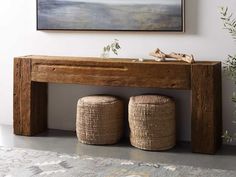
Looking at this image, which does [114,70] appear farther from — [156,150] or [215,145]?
[215,145]

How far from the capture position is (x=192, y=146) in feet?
11.7

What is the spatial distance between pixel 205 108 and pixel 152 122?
0.48 meters

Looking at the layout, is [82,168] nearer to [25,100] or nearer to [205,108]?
[205,108]

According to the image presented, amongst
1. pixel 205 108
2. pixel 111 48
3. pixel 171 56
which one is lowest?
pixel 205 108

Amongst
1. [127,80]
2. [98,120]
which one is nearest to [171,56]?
[127,80]

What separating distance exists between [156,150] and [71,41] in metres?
1.49

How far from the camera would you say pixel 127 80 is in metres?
3.67

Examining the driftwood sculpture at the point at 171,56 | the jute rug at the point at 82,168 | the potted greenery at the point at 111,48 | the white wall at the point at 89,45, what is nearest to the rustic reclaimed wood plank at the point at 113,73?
the driftwood sculpture at the point at 171,56

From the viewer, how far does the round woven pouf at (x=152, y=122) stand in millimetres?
3561

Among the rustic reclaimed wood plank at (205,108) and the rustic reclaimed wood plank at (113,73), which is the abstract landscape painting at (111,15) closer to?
the rustic reclaimed wood plank at (113,73)

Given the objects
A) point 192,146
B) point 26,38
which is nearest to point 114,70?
point 192,146

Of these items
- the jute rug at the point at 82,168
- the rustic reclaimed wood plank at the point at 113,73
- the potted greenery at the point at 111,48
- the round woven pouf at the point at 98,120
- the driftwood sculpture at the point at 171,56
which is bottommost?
the jute rug at the point at 82,168

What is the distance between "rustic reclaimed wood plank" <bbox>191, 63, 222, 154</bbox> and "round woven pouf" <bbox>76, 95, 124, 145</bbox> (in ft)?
2.45

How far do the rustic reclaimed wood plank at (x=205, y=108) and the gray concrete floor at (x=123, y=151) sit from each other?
0.11 m
